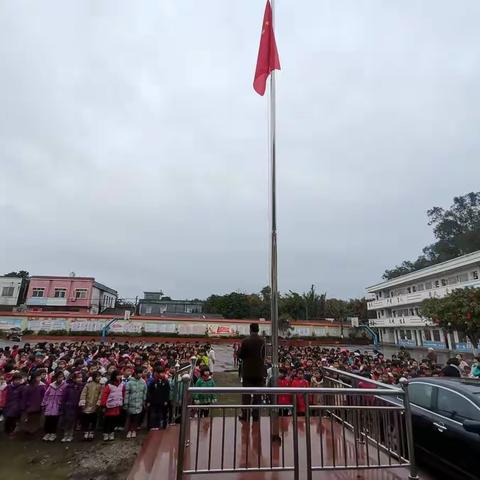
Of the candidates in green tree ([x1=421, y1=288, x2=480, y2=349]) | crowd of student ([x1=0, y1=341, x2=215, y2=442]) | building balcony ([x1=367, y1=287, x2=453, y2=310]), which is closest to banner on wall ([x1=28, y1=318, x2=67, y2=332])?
crowd of student ([x1=0, y1=341, x2=215, y2=442])

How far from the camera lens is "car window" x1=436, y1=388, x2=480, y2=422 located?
4.96m

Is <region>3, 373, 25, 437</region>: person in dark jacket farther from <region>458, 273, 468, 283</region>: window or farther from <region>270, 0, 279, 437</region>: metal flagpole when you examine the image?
<region>458, 273, 468, 283</region>: window

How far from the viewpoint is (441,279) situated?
127ft

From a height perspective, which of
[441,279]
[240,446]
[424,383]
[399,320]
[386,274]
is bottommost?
[240,446]

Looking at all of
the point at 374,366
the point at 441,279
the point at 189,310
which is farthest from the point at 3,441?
the point at 189,310

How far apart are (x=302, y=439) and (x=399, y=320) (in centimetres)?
4159

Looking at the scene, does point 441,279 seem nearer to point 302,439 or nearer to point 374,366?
point 374,366

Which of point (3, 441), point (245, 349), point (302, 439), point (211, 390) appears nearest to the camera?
point (211, 390)

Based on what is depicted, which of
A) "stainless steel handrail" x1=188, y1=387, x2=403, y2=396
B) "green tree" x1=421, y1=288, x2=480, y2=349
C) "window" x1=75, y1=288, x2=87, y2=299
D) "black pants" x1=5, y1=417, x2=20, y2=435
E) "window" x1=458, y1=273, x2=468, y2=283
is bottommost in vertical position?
"black pants" x1=5, y1=417, x2=20, y2=435

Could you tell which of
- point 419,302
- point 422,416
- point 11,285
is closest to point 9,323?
point 11,285

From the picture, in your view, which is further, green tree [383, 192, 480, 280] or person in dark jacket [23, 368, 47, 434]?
green tree [383, 192, 480, 280]

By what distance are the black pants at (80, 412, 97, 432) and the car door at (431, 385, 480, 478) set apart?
6617mm

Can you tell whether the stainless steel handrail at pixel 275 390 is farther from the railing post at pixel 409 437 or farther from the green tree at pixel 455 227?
the green tree at pixel 455 227

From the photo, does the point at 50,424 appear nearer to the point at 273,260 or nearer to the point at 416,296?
the point at 273,260
